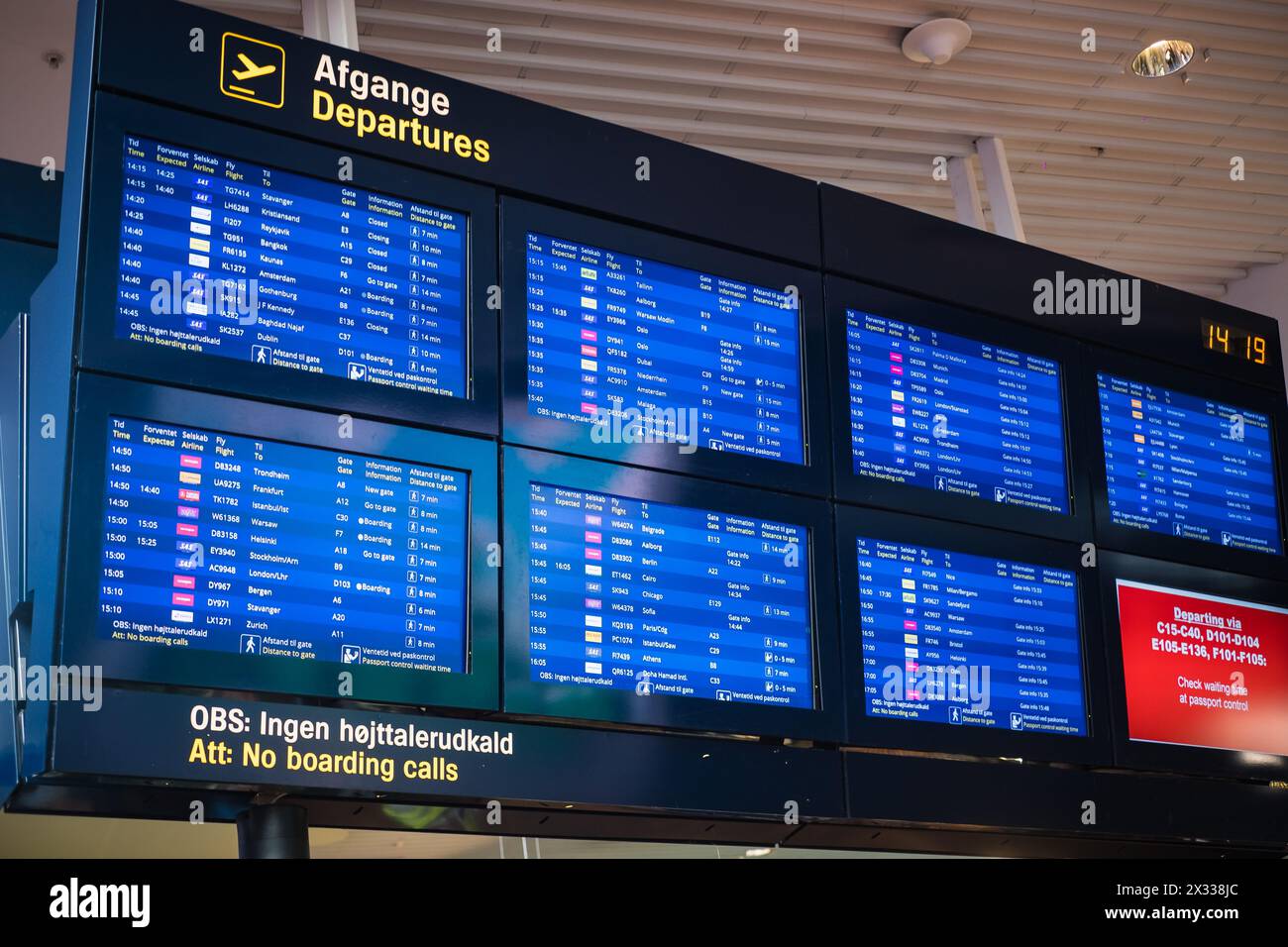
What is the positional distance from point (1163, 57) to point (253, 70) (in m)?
4.98

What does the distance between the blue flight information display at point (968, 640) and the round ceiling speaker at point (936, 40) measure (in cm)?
286

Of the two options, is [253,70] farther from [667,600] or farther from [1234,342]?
[1234,342]

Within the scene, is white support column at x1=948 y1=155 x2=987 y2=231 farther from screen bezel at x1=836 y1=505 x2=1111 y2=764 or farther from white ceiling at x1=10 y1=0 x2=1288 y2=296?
screen bezel at x1=836 y1=505 x2=1111 y2=764

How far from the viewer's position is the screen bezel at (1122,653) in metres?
6.21

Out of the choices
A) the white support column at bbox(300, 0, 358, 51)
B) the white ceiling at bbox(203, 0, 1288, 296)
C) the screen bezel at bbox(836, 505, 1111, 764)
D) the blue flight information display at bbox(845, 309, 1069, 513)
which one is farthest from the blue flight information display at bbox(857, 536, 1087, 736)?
the white ceiling at bbox(203, 0, 1288, 296)

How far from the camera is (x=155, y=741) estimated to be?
4.22 metres

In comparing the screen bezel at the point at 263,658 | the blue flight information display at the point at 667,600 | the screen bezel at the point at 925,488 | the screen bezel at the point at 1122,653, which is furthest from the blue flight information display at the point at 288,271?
the screen bezel at the point at 1122,653

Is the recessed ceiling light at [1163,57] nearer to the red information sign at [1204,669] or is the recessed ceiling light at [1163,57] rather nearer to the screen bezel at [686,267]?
the red information sign at [1204,669]

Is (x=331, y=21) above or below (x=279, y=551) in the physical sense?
above

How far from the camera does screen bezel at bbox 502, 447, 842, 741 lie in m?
4.93

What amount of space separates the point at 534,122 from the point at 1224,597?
3391 mm

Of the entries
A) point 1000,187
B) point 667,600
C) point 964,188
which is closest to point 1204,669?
point 667,600

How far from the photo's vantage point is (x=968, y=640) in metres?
5.92

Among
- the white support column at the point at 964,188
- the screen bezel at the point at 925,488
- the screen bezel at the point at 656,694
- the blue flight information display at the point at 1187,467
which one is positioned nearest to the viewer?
the screen bezel at the point at 656,694
